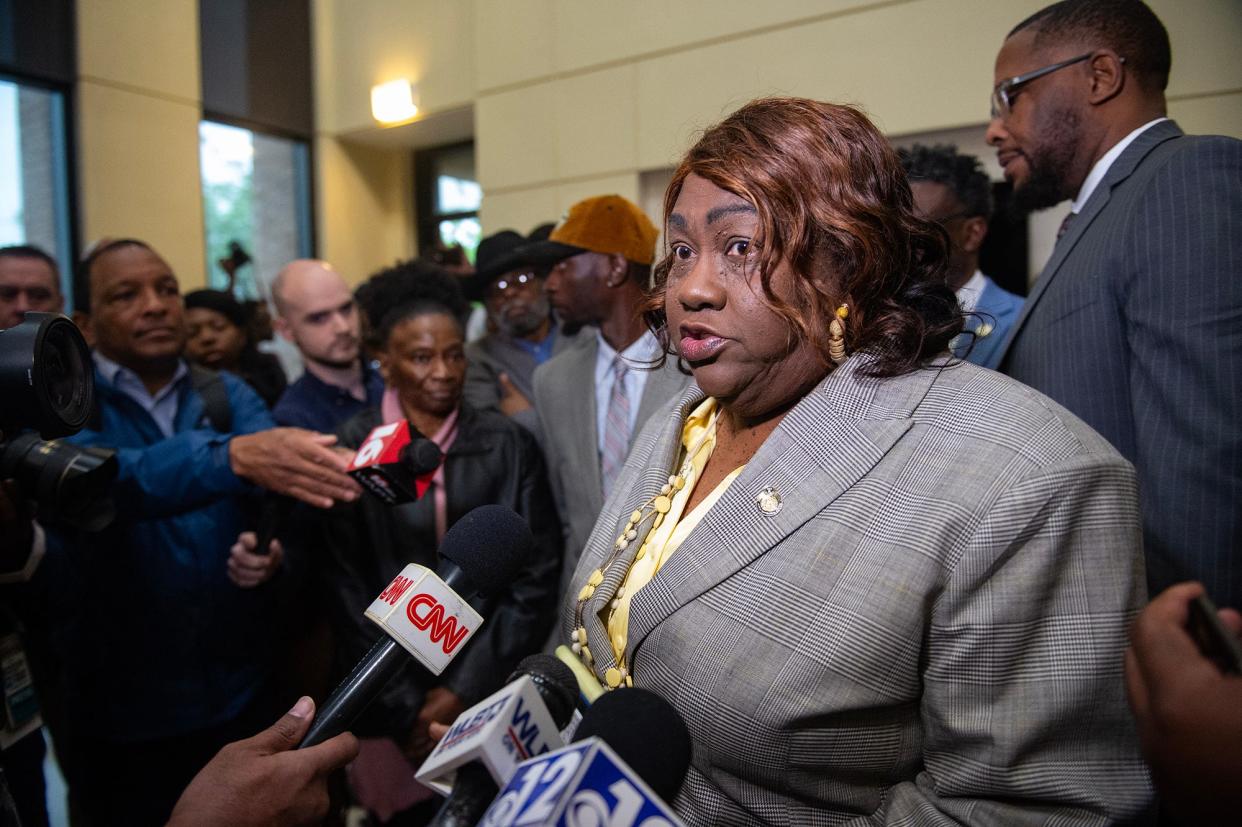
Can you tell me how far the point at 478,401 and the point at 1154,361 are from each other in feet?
7.42

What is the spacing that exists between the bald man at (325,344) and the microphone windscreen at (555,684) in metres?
2.29

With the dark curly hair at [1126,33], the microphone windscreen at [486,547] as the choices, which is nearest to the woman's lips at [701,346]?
the microphone windscreen at [486,547]

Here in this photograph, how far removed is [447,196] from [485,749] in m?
7.57

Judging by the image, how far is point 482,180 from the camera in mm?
6320

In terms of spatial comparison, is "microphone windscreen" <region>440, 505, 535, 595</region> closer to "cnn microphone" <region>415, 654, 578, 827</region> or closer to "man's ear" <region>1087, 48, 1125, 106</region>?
"cnn microphone" <region>415, 654, 578, 827</region>

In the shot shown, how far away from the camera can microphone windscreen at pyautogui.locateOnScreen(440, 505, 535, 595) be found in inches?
43.7

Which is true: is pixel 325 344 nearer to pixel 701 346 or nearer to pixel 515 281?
pixel 515 281

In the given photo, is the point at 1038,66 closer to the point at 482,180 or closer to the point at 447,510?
the point at 447,510

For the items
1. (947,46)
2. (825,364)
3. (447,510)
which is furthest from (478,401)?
(947,46)

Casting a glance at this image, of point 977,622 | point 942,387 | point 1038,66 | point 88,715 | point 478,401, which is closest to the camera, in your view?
point 977,622

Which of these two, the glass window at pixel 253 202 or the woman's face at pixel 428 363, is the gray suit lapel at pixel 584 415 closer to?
the woman's face at pixel 428 363

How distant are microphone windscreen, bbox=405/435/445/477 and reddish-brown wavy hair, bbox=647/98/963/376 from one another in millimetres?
934

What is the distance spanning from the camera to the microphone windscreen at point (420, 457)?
1829mm

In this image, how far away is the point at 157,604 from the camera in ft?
7.32
